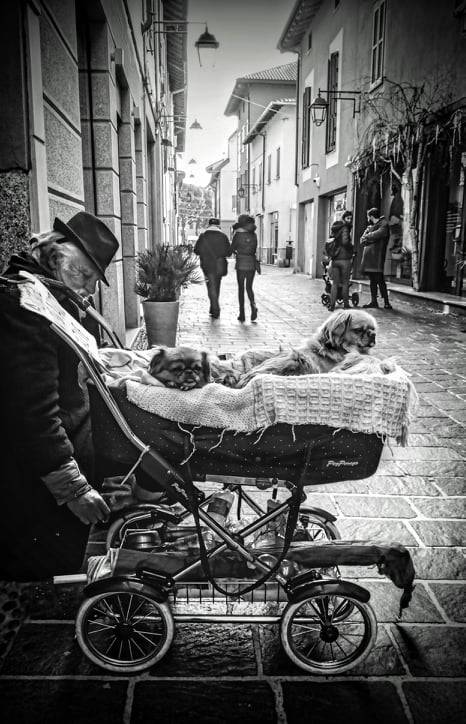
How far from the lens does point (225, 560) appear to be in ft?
8.52

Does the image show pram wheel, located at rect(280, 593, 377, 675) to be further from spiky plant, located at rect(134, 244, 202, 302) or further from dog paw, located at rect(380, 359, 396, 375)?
spiky plant, located at rect(134, 244, 202, 302)

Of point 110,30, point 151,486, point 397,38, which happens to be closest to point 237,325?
point 110,30

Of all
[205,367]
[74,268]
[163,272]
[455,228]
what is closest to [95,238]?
[74,268]

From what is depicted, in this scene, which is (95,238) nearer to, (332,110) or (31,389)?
(31,389)

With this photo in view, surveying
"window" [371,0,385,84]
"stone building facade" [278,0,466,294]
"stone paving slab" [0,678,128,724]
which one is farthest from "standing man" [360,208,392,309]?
"stone paving slab" [0,678,128,724]

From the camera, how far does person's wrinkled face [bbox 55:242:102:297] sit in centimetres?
268

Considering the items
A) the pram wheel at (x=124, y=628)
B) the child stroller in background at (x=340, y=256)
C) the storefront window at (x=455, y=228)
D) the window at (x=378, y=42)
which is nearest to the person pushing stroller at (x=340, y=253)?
the child stroller in background at (x=340, y=256)

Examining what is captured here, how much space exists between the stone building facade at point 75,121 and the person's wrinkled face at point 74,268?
2.61 feet

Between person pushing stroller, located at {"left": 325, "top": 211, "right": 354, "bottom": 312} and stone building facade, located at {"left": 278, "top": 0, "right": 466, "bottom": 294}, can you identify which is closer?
person pushing stroller, located at {"left": 325, "top": 211, "right": 354, "bottom": 312}

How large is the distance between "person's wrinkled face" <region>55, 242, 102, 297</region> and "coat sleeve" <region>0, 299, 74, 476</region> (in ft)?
1.92

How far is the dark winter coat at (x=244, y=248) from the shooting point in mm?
11281

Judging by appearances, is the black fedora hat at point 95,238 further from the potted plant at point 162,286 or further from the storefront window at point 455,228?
the storefront window at point 455,228

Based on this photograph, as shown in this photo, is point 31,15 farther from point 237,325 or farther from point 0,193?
point 237,325

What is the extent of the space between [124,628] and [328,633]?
32.3 inches
